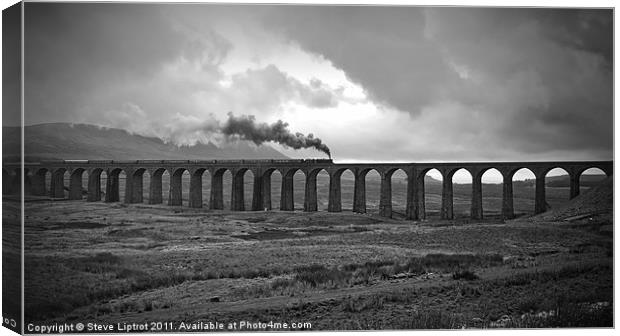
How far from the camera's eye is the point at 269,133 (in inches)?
857

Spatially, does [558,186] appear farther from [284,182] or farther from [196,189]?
[196,189]

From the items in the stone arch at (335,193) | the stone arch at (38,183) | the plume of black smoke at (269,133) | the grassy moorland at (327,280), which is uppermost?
the plume of black smoke at (269,133)

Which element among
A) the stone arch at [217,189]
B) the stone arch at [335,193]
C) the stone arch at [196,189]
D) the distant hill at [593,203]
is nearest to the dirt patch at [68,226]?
the distant hill at [593,203]

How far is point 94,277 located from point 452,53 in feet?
39.8

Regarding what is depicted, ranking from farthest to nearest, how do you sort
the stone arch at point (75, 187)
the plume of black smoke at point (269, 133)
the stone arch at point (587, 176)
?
the stone arch at point (75, 187)
the plume of black smoke at point (269, 133)
the stone arch at point (587, 176)

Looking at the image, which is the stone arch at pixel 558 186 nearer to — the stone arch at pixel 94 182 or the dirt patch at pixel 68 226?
the dirt patch at pixel 68 226

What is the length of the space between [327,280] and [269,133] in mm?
7534

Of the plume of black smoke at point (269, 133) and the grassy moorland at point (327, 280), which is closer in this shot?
the grassy moorland at point (327, 280)

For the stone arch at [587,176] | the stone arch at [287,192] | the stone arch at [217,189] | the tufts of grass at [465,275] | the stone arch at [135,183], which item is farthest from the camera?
the stone arch at [217,189]

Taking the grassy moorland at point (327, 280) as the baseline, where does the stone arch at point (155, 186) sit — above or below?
above

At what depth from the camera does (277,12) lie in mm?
15523

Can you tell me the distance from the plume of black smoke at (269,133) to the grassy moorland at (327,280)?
13.5ft

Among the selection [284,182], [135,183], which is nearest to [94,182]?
[135,183]

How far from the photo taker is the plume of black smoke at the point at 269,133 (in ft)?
63.4
